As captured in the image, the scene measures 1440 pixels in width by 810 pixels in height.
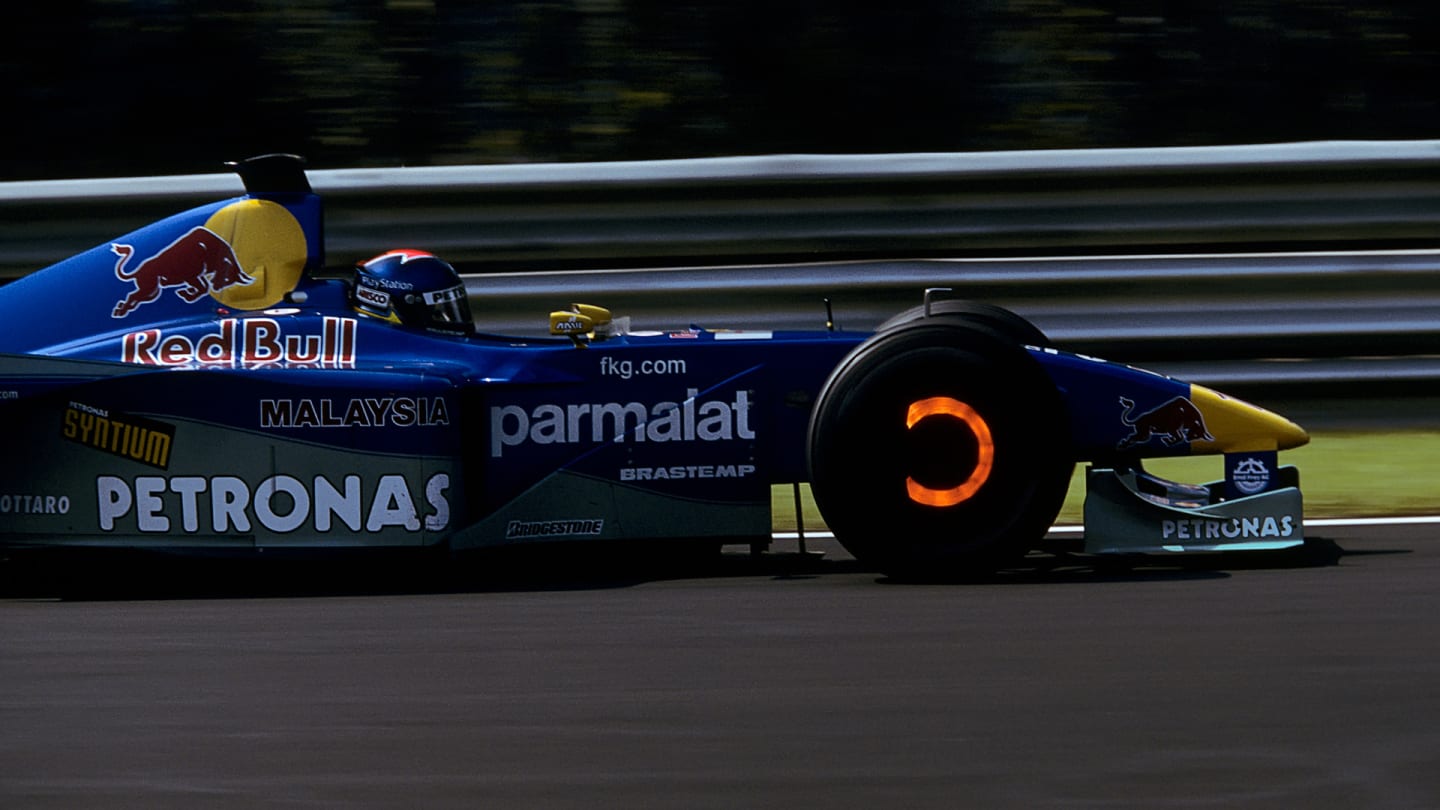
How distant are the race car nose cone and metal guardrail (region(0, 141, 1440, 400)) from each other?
2302mm

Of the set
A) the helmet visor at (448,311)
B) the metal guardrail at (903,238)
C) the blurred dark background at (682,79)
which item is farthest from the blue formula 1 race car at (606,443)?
the blurred dark background at (682,79)

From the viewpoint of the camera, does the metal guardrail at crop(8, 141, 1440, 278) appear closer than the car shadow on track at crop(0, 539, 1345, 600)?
No

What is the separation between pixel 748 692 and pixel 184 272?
2.66 metres

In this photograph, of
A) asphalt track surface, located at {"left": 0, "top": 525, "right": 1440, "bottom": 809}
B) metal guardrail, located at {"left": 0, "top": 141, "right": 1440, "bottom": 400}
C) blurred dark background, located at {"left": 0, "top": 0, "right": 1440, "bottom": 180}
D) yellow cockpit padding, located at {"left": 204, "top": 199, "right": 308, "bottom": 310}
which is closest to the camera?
asphalt track surface, located at {"left": 0, "top": 525, "right": 1440, "bottom": 809}

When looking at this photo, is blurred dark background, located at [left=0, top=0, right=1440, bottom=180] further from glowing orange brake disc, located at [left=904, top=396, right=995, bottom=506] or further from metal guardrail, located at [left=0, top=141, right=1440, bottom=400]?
glowing orange brake disc, located at [left=904, top=396, right=995, bottom=506]

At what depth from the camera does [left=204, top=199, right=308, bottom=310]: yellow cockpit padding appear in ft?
19.0

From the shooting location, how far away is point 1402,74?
977cm

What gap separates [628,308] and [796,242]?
2.57ft

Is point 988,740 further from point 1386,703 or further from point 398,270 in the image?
point 398,270

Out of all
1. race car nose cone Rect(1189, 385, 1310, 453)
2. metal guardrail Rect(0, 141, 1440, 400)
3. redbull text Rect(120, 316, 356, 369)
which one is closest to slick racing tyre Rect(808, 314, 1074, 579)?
race car nose cone Rect(1189, 385, 1310, 453)

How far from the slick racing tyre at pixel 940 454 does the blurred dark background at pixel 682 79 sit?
422 centimetres

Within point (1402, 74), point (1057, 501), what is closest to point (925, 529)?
point (1057, 501)

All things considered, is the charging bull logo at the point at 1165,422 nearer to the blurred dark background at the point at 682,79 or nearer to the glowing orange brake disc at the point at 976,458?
the glowing orange brake disc at the point at 976,458

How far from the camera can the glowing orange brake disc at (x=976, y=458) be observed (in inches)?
208
